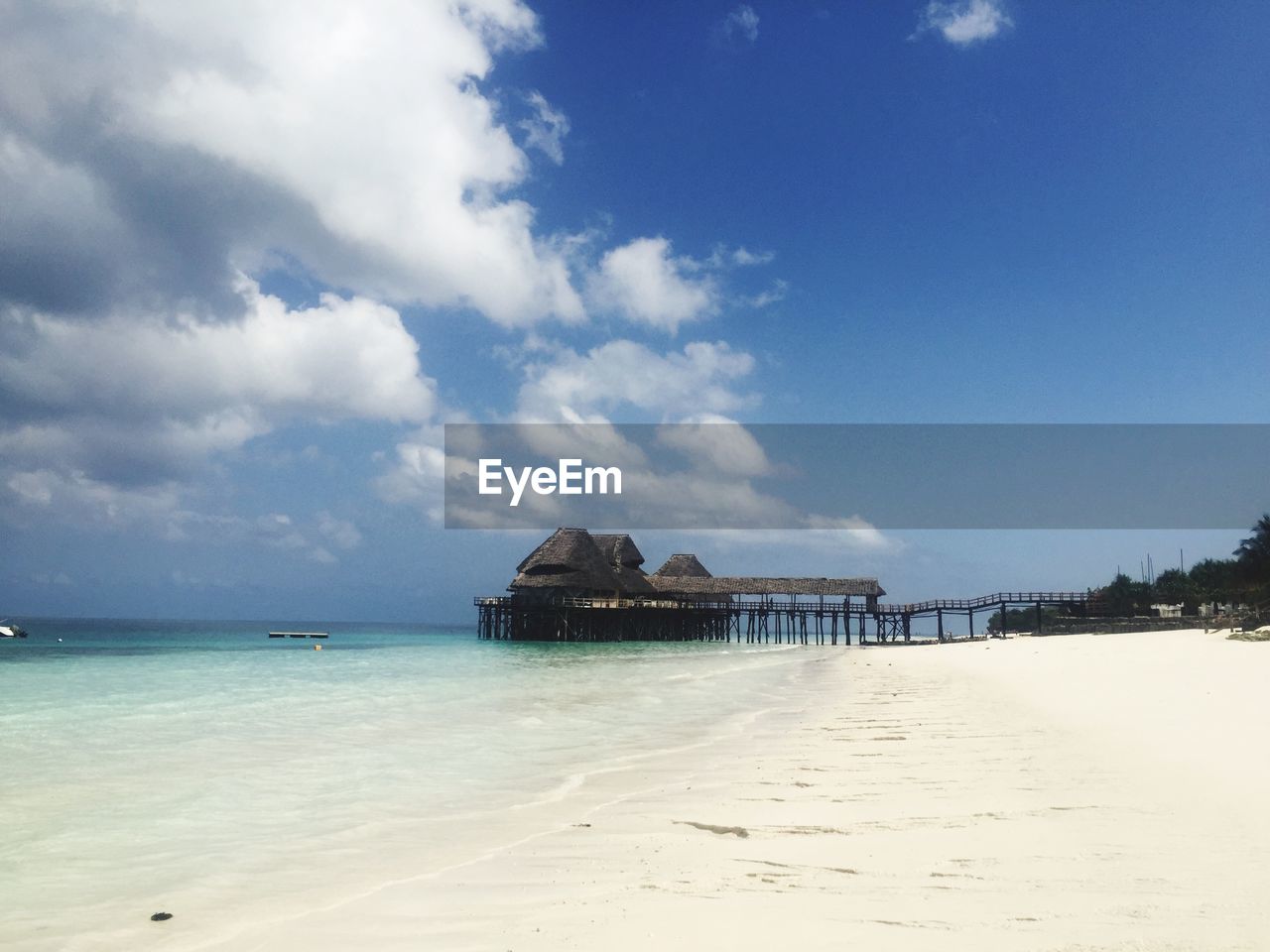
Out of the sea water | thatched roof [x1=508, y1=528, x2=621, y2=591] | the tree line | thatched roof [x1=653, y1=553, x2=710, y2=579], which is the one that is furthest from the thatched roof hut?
the sea water

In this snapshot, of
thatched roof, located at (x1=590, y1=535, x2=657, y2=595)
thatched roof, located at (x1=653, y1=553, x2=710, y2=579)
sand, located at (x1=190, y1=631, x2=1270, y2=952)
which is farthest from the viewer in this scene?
thatched roof, located at (x1=653, y1=553, x2=710, y2=579)

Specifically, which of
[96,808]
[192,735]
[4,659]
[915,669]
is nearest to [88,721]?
[192,735]

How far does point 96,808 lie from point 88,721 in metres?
6.65

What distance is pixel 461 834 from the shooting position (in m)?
5.19

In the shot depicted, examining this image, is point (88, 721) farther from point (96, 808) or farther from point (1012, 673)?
point (1012, 673)

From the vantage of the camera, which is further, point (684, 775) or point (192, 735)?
point (192, 735)

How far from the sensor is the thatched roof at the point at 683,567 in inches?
2466

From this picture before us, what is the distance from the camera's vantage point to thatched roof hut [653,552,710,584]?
6262cm

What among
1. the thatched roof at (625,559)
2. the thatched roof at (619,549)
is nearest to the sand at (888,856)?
the thatched roof at (625,559)

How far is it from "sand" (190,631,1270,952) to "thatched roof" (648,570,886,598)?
42.4 m

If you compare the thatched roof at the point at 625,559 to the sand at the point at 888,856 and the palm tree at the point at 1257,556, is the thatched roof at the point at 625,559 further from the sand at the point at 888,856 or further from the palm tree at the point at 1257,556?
the sand at the point at 888,856

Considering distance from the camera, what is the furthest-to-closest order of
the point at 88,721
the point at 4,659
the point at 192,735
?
the point at 4,659 < the point at 88,721 < the point at 192,735

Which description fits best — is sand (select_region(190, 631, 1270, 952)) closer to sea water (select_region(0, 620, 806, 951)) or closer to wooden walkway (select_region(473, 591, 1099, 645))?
sea water (select_region(0, 620, 806, 951))

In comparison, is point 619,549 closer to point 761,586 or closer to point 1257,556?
point 761,586
